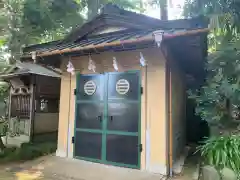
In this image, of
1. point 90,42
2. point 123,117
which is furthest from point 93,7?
point 123,117

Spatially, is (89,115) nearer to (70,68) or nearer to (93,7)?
(70,68)

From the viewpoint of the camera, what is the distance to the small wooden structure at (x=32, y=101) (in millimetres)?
6992

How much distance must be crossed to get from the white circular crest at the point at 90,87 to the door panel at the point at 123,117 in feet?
1.96

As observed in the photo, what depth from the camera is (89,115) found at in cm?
519

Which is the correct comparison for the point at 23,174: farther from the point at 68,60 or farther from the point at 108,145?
the point at 68,60

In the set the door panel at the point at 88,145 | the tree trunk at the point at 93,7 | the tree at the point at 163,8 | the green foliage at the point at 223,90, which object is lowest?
the door panel at the point at 88,145

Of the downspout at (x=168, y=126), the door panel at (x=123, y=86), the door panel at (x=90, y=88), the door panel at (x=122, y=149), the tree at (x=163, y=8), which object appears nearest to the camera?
the downspout at (x=168, y=126)

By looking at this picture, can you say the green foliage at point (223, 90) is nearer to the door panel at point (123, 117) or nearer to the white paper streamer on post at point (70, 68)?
the door panel at point (123, 117)

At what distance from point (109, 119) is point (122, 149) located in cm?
76

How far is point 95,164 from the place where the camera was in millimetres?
4871

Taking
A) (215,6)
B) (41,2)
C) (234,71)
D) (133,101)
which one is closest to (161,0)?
(41,2)

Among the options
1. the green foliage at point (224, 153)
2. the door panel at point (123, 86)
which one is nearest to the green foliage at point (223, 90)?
the green foliage at point (224, 153)

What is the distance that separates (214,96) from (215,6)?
2.27 meters

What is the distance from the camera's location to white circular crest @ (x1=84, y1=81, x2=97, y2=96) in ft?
17.0
